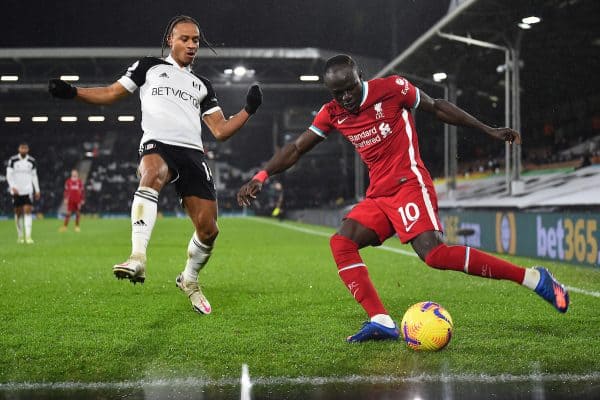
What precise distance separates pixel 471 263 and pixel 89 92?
288 cm

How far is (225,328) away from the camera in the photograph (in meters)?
5.25

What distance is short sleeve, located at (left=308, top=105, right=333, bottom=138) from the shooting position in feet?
16.4

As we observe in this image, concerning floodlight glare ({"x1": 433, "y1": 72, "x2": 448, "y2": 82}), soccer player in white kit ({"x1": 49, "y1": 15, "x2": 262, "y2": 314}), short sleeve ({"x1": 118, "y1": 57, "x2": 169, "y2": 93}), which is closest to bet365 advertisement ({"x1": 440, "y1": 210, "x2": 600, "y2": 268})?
soccer player in white kit ({"x1": 49, "y1": 15, "x2": 262, "y2": 314})

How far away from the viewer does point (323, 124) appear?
5.02 metres

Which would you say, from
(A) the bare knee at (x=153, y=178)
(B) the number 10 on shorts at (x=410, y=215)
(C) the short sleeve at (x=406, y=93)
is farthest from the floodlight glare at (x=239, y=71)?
(B) the number 10 on shorts at (x=410, y=215)

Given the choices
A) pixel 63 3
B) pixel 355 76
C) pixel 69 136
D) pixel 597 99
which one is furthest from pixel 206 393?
pixel 69 136

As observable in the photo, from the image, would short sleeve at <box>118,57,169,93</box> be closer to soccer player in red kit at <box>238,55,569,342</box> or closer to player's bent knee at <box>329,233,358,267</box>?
soccer player in red kit at <box>238,55,569,342</box>

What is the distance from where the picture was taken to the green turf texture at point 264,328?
3920mm

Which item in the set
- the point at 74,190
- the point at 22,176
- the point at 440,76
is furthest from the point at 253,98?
the point at 440,76

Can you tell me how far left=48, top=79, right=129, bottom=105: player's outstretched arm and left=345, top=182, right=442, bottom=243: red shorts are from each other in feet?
6.29

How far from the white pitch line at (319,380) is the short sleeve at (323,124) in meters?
1.91

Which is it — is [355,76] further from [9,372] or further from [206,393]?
[9,372]

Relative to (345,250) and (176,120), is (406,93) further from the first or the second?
(176,120)

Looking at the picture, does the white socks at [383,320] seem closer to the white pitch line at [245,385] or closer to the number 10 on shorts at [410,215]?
the number 10 on shorts at [410,215]
